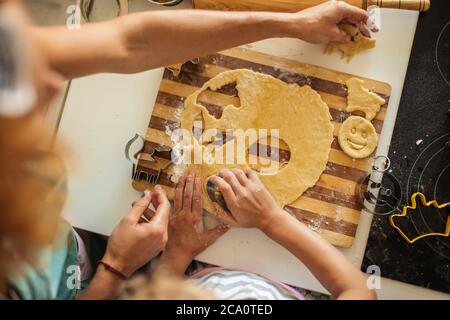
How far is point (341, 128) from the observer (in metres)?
1.10

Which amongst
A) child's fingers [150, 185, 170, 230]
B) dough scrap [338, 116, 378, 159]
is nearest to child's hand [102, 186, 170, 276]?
child's fingers [150, 185, 170, 230]

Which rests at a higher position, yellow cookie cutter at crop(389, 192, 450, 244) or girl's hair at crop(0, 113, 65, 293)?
girl's hair at crop(0, 113, 65, 293)

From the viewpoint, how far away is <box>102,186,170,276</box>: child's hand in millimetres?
1001

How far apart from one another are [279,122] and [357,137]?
0.65ft

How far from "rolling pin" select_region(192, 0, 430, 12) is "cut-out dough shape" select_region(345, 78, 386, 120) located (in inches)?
Answer: 7.9

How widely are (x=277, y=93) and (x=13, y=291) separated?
2.45 feet

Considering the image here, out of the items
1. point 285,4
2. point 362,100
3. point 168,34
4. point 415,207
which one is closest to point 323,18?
point 285,4

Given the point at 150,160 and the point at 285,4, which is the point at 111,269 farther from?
the point at 285,4

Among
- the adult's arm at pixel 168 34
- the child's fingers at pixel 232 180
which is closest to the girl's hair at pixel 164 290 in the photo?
the child's fingers at pixel 232 180

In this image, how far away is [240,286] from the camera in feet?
3.28

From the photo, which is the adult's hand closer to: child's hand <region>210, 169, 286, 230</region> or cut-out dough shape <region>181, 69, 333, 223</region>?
cut-out dough shape <region>181, 69, 333, 223</region>
